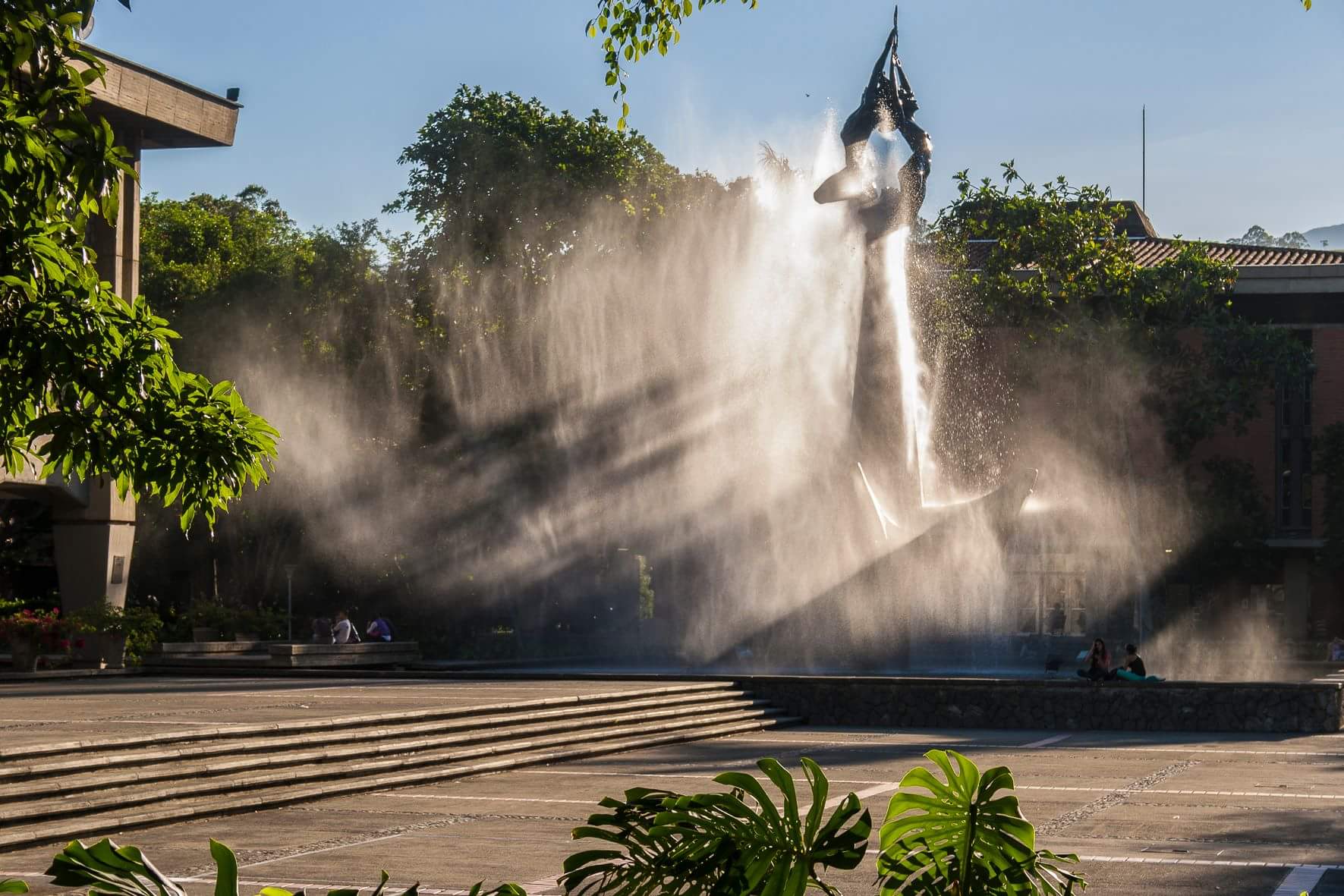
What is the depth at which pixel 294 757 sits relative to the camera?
15141mm

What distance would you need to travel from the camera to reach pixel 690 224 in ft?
154

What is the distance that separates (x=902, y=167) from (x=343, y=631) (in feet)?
52.7

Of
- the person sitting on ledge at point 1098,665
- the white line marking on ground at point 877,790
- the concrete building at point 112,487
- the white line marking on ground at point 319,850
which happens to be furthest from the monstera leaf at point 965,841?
the concrete building at point 112,487

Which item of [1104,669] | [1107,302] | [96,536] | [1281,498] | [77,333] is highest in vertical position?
[1107,302]

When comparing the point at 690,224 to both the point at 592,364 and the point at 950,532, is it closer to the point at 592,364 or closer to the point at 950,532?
the point at 592,364

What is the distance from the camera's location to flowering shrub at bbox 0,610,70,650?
98.4 feet

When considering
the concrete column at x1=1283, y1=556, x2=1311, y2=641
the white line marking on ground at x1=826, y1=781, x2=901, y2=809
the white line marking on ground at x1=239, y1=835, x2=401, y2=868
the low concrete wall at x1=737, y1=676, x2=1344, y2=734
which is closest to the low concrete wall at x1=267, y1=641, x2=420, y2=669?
the low concrete wall at x1=737, y1=676, x2=1344, y2=734

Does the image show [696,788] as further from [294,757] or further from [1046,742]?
[1046,742]

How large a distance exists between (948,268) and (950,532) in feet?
51.1

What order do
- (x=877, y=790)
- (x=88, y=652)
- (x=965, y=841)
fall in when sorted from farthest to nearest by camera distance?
(x=88, y=652), (x=877, y=790), (x=965, y=841)

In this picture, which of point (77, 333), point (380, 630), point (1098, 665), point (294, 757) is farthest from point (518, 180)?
point (77, 333)

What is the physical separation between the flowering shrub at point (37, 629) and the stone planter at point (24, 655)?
0.25 feet

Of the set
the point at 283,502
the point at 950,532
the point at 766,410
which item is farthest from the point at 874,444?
the point at 283,502

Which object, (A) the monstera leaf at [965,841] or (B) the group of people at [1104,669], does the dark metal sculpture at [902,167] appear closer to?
(B) the group of people at [1104,669]
